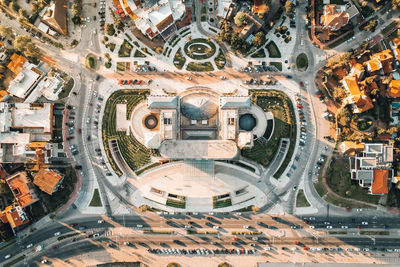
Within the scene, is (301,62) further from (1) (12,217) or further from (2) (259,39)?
(1) (12,217)

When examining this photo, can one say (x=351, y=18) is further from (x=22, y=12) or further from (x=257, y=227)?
(x=22, y=12)

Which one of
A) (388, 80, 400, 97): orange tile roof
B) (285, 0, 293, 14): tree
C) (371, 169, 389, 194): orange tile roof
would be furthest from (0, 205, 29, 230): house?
(388, 80, 400, 97): orange tile roof

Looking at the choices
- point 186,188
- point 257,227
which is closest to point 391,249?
point 257,227

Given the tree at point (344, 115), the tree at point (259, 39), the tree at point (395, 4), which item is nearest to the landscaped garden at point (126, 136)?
the tree at point (259, 39)

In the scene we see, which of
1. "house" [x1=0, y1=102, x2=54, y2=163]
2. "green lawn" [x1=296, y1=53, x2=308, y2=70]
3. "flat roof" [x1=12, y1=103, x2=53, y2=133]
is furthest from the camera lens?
"green lawn" [x1=296, y1=53, x2=308, y2=70]

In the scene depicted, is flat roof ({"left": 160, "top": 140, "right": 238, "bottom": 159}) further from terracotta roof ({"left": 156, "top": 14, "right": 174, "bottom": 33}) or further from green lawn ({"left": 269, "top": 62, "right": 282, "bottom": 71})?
terracotta roof ({"left": 156, "top": 14, "right": 174, "bottom": 33})
